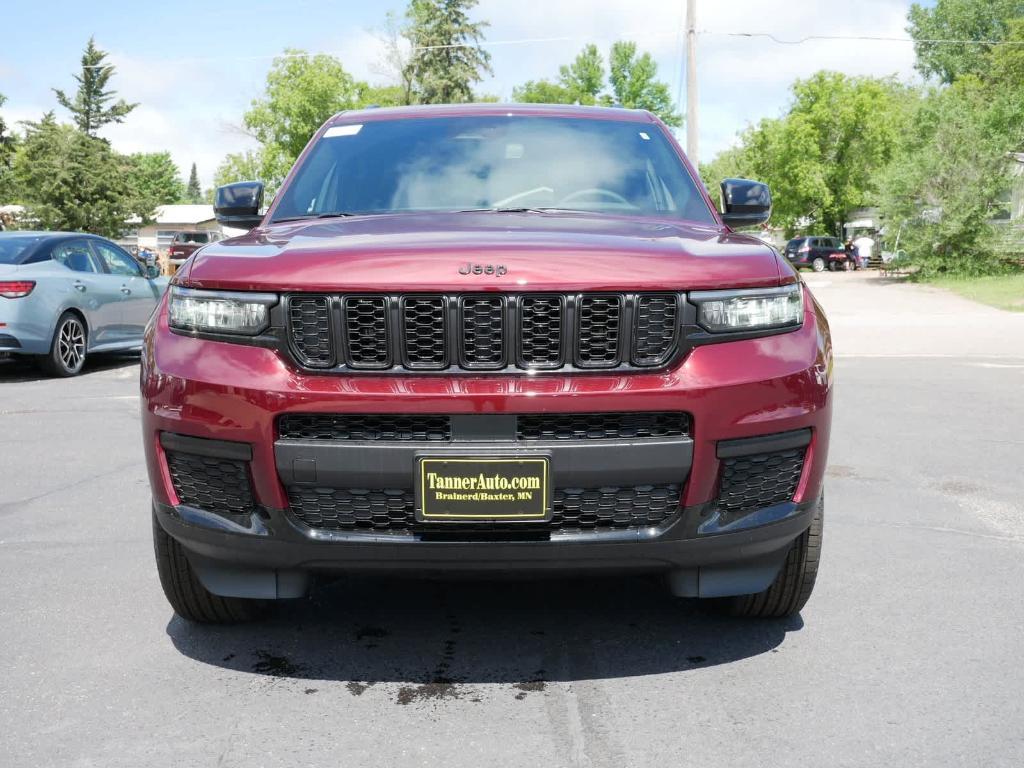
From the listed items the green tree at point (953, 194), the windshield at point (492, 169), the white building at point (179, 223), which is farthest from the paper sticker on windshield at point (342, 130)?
the white building at point (179, 223)

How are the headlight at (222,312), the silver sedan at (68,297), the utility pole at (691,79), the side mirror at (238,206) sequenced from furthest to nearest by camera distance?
the utility pole at (691,79), the silver sedan at (68,297), the side mirror at (238,206), the headlight at (222,312)

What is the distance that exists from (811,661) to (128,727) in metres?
1.98

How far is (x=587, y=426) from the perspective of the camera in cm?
297

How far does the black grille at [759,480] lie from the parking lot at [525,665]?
54 cm

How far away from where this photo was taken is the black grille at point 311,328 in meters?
3.02

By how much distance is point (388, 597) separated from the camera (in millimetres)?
4070

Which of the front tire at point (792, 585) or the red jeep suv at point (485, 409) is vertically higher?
the red jeep suv at point (485, 409)

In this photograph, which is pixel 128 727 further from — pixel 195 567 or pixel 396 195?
Result: pixel 396 195

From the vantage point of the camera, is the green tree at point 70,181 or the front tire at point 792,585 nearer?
the front tire at point 792,585

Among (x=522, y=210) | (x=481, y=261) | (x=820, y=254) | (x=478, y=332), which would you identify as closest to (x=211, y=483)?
(x=478, y=332)

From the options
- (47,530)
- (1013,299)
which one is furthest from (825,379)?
(1013,299)

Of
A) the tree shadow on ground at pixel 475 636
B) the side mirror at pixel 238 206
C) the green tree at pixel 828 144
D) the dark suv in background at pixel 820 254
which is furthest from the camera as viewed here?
the green tree at pixel 828 144

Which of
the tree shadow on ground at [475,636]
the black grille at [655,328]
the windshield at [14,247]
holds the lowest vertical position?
the tree shadow on ground at [475,636]

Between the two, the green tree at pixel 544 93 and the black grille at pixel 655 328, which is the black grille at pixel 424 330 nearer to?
the black grille at pixel 655 328
